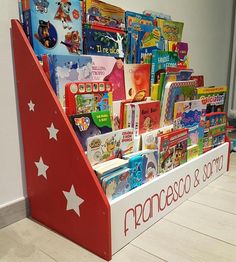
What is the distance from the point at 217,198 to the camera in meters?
1.10

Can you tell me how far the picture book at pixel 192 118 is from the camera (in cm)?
111

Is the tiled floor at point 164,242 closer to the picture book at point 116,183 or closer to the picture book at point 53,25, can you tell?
the picture book at point 116,183

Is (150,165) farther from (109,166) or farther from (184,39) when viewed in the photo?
(184,39)

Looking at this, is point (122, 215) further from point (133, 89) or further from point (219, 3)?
point (219, 3)

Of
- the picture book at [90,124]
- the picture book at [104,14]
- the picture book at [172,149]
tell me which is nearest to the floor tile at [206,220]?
the picture book at [172,149]

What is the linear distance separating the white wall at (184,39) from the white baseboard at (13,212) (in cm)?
2

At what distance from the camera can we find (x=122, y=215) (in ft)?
2.55

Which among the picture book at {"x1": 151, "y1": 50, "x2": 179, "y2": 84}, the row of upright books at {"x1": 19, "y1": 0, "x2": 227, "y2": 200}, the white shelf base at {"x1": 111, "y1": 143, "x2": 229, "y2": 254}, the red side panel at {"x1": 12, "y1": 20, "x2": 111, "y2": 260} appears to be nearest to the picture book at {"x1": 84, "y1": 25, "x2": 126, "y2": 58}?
the row of upright books at {"x1": 19, "y1": 0, "x2": 227, "y2": 200}

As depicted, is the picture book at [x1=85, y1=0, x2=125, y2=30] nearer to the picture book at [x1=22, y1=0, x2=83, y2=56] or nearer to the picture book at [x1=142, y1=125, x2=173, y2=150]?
the picture book at [x1=22, y1=0, x2=83, y2=56]

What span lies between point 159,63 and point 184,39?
1.87 ft

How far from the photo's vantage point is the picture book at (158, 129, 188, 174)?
971 mm

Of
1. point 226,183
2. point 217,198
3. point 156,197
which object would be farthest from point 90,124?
point 226,183

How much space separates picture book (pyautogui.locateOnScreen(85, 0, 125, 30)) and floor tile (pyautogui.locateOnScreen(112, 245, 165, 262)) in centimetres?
77

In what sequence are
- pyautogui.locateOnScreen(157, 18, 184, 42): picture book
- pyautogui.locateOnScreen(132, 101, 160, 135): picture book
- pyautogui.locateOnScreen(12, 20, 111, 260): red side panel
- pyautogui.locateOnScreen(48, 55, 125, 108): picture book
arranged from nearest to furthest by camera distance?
pyautogui.locateOnScreen(12, 20, 111, 260): red side panel, pyautogui.locateOnScreen(48, 55, 125, 108): picture book, pyautogui.locateOnScreen(132, 101, 160, 135): picture book, pyautogui.locateOnScreen(157, 18, 184, 42): picture book
